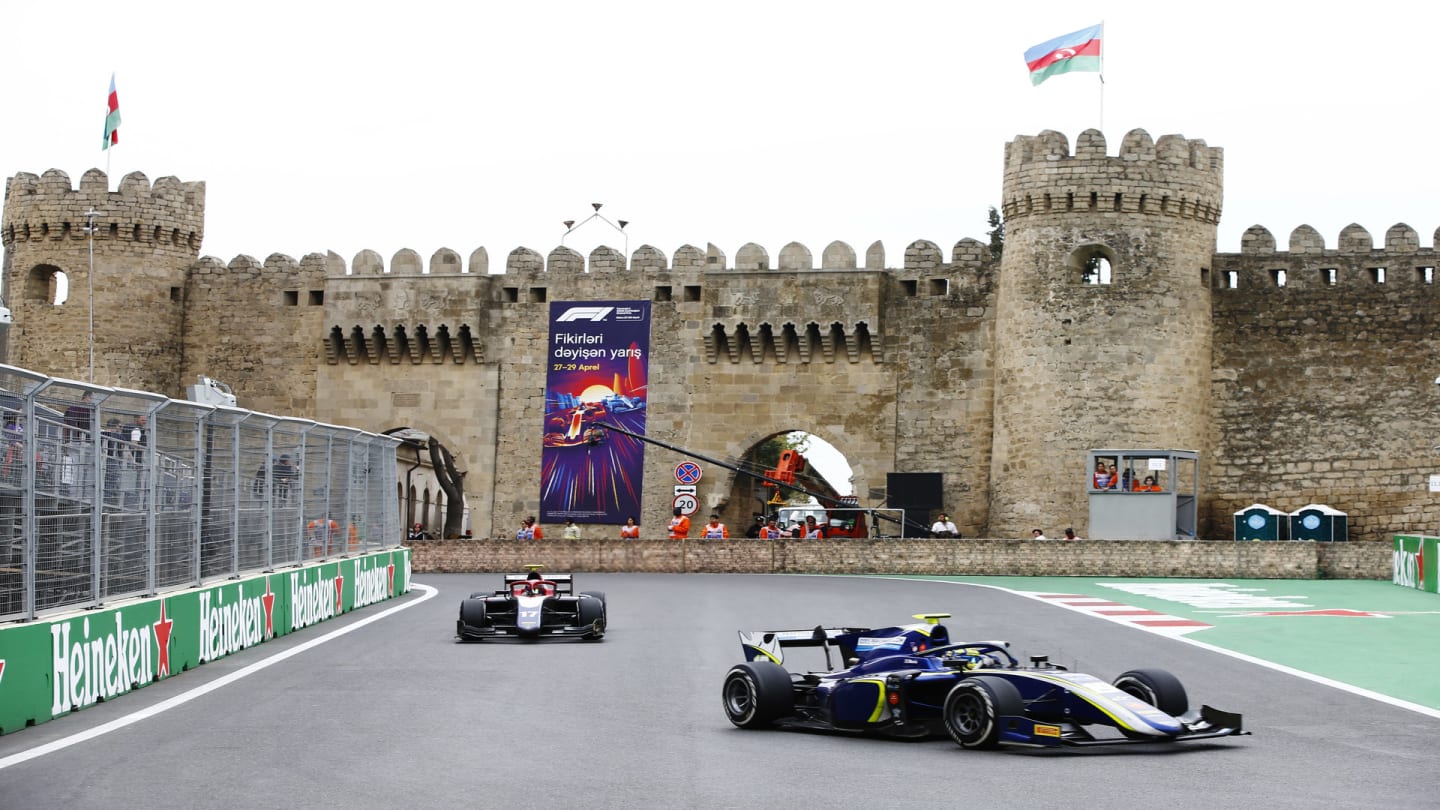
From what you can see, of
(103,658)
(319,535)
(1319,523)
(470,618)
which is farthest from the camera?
(1319,523)

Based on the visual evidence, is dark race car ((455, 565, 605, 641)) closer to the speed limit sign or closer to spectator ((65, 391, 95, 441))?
spectator ((65, 391, 95, 441))

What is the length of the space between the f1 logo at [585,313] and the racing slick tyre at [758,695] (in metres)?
31.9

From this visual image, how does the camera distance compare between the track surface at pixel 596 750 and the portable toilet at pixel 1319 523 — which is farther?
the portable toilet at pixel 1319 523

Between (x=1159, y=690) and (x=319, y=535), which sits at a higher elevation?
(x=319, y=535)

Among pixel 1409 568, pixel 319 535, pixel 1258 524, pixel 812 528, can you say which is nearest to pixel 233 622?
pixel 319 535

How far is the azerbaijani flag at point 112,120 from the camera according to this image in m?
44.6

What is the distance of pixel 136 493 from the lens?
13.3m

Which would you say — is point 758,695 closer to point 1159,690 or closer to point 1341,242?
point 1159,690

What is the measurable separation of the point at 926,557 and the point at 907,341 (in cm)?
864

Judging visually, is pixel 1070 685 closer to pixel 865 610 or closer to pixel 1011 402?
pixel 865 610

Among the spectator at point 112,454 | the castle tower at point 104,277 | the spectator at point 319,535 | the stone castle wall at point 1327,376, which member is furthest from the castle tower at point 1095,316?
the spectator at point 112,454

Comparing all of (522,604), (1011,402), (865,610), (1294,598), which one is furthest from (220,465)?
(1011,402)

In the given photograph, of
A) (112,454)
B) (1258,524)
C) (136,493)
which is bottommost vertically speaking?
(1258,524)

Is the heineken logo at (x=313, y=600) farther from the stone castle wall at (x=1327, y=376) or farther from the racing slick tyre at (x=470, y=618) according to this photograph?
the stone castle wall at (x=1327, y=376)
